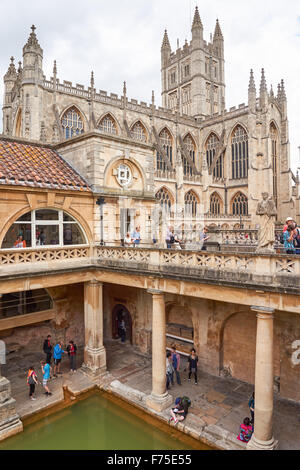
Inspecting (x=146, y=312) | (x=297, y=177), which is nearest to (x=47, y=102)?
(x=146, y=312)

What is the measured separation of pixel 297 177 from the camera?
45.9 meters

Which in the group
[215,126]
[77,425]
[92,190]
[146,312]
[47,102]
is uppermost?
[215,126]

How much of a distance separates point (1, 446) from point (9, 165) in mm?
10030

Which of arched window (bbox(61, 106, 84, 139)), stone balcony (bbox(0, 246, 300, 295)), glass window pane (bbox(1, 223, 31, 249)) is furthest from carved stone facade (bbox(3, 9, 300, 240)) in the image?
stone balcony (bbox(0, 246, 300, 295))

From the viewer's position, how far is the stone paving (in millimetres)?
10117

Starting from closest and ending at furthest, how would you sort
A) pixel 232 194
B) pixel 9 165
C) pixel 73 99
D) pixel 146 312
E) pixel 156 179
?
pixel 9 165 < pixel 146 312 < pixel 73 99 < pixel 156 179 < pixel 232 194

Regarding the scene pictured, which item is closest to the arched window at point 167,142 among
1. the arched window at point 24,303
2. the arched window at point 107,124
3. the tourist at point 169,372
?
the arched window at point 107,124

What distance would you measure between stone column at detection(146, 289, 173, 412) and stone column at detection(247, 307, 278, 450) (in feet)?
11.8

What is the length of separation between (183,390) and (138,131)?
3491 cm

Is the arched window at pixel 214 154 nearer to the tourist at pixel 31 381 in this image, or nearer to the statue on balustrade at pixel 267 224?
the statue on balustrade at pixel 267 224

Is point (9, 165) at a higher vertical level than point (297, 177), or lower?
lower

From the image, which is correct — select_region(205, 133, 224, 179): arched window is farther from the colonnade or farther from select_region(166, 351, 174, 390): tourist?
select_region(166, 351, 174, 390): tourist
